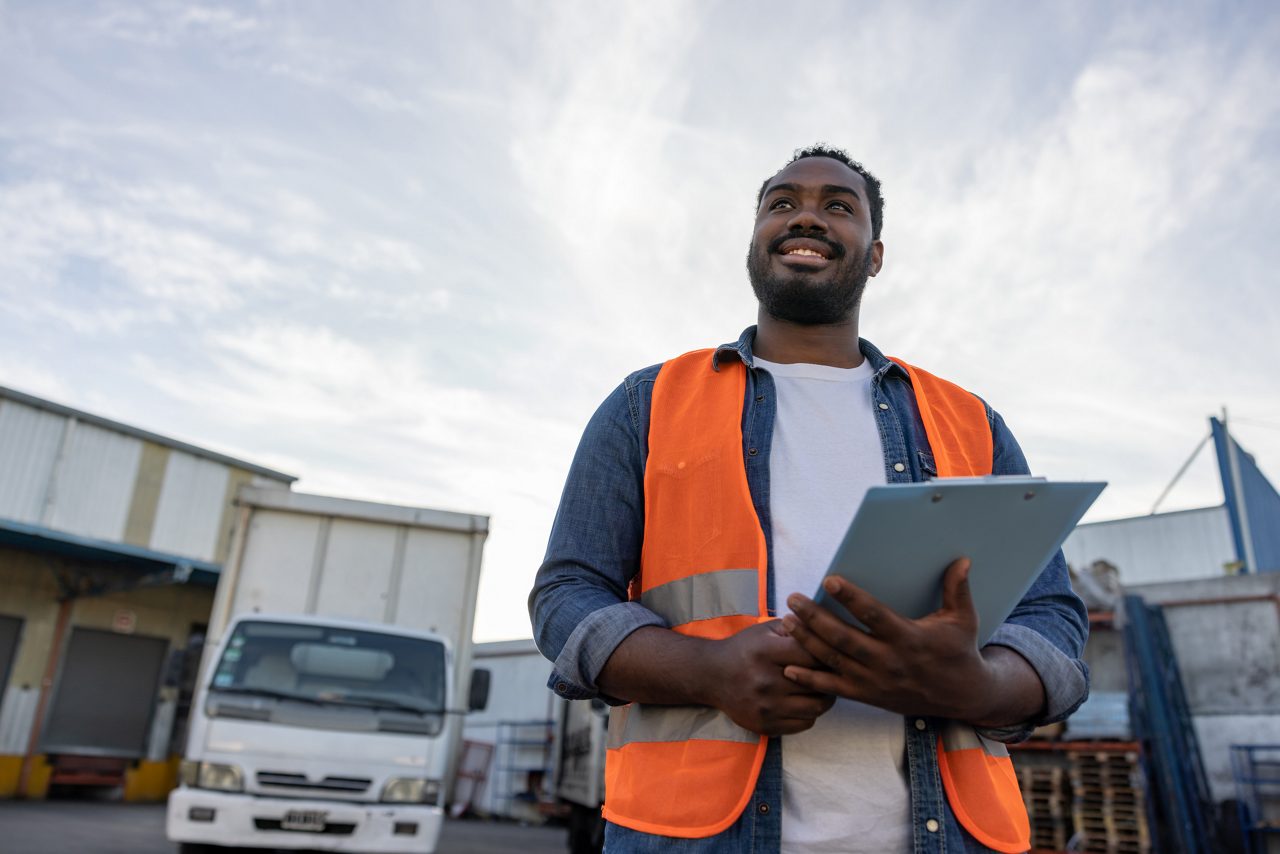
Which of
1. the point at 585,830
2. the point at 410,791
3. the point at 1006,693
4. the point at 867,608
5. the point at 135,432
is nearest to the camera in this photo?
the point at 867,608

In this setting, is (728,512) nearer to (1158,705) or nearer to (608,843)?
(608,843)

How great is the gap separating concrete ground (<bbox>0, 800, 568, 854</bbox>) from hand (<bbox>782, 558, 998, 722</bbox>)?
1058cm

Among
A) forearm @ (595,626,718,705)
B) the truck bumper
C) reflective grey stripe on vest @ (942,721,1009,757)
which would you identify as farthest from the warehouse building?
reflective grey stripe on vest @ (942,721,1009,757)

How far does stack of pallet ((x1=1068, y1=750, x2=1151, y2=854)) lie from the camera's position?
10633 millimetres

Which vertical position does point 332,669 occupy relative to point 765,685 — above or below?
above

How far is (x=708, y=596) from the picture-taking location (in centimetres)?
165

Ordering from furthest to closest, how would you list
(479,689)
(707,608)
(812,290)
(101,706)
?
(101,706) < (479,689) < (812,290) < (707,608)

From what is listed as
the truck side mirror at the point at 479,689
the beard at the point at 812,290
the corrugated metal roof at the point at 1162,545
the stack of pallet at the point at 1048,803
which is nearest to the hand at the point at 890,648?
the beard at the point at 812,290

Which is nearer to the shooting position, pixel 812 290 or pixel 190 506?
pixel 812 290

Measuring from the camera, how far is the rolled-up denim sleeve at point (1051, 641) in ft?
5.17

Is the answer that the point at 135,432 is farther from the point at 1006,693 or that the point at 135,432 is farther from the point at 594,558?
the point at 1006,693

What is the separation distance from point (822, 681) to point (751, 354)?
874mm

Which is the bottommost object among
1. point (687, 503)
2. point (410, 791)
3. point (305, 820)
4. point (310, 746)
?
point (305, 820)

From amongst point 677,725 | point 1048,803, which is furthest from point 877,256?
point 1048,803
